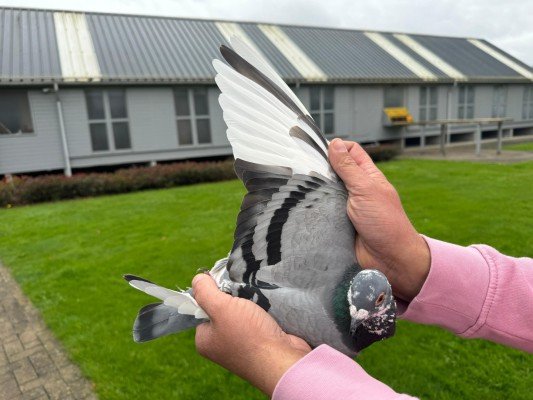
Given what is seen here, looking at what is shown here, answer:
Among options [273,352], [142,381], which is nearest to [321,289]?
[273,352]

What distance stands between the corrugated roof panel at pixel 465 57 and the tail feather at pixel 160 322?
21676 millimetres

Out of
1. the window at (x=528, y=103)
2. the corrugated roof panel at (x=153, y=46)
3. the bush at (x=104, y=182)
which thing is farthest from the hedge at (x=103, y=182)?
the window at (x=528, y=103)

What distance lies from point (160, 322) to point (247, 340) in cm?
42

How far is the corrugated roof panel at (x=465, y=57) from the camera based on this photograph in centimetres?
2064

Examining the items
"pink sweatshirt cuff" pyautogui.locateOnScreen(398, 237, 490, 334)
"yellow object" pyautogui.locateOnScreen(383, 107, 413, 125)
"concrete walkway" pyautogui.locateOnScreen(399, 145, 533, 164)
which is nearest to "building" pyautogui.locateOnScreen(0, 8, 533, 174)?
"yellow object" pyautogui.locateOnScreen(383, 107, 413, 125)

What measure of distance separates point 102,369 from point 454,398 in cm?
267

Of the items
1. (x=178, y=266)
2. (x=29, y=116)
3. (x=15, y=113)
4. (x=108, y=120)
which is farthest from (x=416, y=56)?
(x=178, y=266)

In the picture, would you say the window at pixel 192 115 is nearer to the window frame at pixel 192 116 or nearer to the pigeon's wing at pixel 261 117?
the window frame at pixel 192 116

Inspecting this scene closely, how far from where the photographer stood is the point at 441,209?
7.10 meters

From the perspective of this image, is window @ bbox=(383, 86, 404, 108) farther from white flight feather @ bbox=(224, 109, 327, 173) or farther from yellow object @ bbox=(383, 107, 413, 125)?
white flight feather @ bbox=(224, 109, 327, 173)

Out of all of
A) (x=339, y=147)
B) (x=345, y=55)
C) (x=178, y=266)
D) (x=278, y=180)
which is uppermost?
(x=345, y=55)

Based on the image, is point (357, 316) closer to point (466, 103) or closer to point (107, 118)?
point (107, 118)

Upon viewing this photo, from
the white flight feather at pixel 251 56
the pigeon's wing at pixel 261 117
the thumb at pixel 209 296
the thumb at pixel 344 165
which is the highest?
the white flight feather at pixel 251 56

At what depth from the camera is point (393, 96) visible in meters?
18.2
